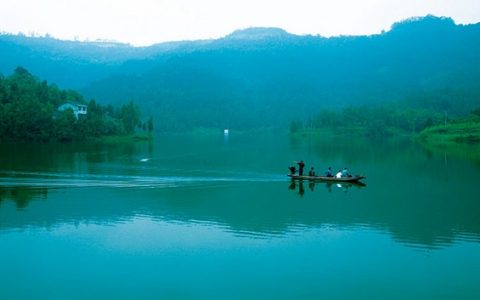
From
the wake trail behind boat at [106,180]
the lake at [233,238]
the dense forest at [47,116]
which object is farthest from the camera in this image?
the dense forest at [47,116]

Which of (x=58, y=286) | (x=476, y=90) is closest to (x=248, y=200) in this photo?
(x=58, y=286)

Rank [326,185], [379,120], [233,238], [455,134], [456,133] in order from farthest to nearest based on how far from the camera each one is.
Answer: [379,120]
[456,133]
[455,134]
[326,185]
[233,238]

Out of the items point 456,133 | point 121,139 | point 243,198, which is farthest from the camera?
point 456,133

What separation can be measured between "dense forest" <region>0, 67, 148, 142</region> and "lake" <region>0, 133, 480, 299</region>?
39410mm

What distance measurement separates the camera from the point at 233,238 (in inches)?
737

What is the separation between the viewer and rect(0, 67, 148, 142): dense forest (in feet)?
228

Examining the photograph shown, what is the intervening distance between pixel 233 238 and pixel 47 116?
197 feet

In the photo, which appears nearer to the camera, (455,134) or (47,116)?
(47,116)

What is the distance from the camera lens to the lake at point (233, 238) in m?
14.2

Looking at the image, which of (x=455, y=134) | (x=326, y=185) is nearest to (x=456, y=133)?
(x=455, y=134)

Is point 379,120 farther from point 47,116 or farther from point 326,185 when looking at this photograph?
point 326,185

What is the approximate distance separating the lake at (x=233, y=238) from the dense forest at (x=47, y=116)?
39410mm

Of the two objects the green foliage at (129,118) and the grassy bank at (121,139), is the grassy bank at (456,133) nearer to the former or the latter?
the grassy bank at (121,139)

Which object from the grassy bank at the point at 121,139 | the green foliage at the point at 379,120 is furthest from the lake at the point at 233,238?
the green foliage at the point at 379,120
